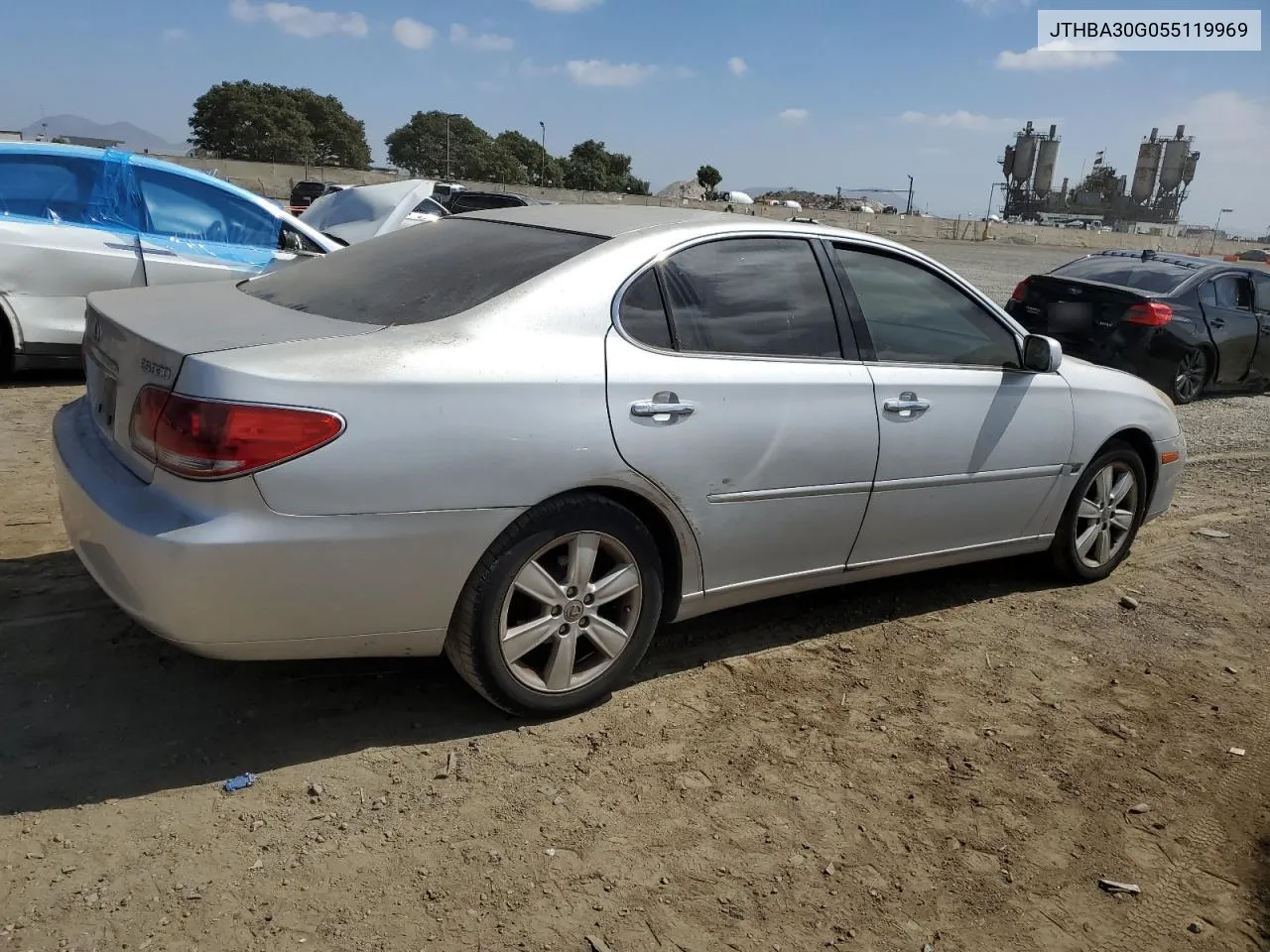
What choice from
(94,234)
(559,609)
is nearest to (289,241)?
(94,234)

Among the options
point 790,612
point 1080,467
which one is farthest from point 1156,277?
point 790,612

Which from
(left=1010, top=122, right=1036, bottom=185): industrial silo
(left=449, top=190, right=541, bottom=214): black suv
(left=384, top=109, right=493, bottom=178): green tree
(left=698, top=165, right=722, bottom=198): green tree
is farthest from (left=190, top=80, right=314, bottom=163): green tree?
(left=1010, top=122, right=1036, bottom=185): industrial silo

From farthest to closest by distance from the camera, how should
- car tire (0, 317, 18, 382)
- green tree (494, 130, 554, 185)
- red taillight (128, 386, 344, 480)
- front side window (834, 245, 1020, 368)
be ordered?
green tree (494, 130, 554, 185) < car tire (0, 317, 18, 382) < front side window (834, 245, 1020, 368) < red taillight (128, 386, 344, 480)

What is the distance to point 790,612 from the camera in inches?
172

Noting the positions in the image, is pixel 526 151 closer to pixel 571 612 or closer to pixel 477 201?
pixel 477 201

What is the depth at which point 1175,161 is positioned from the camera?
13562cm

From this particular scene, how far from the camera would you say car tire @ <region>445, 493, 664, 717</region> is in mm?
2979

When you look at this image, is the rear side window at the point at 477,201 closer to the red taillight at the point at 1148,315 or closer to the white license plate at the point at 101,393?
the red taillight at the point at 1148,315

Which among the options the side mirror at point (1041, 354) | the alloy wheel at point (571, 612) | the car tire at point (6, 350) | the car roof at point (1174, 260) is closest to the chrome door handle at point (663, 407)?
the alloy wheel at point (571, 612)

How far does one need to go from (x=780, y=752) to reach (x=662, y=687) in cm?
54

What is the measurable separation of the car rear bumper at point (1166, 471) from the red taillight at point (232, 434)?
4.22 m

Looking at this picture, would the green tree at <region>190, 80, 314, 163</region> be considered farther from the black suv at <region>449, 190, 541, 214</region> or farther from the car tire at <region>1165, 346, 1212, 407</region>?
the car tire at <region>1165, 346, 1212, 407</region>

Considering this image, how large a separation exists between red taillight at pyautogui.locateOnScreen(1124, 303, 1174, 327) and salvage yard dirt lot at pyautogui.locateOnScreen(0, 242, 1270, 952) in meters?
6.38

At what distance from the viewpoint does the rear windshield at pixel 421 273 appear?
3.15m
